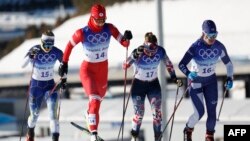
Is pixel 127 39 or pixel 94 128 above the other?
pixel 127 39

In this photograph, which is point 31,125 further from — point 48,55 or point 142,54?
point 142,54

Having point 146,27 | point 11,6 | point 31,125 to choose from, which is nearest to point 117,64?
point 146,27

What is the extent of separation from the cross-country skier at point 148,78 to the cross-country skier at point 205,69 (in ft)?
1.09

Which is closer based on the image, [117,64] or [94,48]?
[94,48]

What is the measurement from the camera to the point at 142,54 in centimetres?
1439

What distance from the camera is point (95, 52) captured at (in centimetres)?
1438

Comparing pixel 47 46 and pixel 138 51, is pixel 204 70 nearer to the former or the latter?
pixel 138 51

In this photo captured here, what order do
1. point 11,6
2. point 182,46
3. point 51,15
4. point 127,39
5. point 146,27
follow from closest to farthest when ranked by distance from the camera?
point 127,39 < point 182,46 < point 146,27 < point 51,15 < point 11,6

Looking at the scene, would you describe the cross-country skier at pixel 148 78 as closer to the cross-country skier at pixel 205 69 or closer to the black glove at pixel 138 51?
the black glove at pixel 138 51

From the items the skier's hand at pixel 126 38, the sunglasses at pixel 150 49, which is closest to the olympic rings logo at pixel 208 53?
the sunglasses at pixel 150 49

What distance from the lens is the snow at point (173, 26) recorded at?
3441cm

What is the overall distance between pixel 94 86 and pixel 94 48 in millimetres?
600

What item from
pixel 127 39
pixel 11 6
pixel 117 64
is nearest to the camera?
pixel 127 39

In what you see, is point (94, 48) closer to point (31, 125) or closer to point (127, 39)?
point (127, 39)
